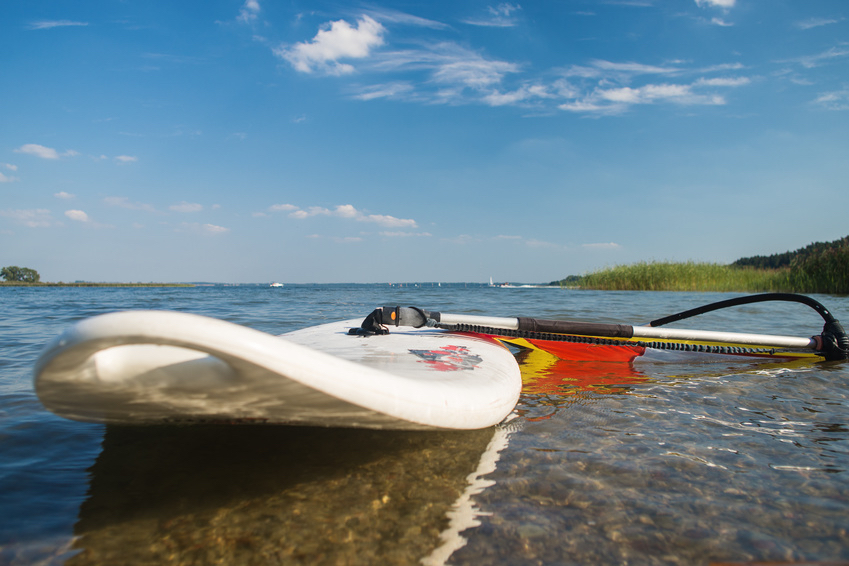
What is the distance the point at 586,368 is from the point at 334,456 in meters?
2.32

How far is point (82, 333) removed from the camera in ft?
2.74

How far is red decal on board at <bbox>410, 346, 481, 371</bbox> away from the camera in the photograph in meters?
1.74

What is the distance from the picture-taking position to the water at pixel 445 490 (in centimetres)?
107

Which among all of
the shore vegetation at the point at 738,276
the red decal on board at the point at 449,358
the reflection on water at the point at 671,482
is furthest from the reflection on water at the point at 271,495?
the shore vegetation at the point at 738,276

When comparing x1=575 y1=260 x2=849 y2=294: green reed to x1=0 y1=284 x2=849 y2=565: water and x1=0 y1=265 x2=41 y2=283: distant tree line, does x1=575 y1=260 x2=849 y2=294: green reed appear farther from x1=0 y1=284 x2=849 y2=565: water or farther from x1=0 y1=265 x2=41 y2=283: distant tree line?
x1=0 y1=265 x2=41 y2=283: distant tree line

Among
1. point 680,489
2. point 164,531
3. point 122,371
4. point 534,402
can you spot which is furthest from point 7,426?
point 680,489

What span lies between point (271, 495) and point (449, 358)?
897 mm

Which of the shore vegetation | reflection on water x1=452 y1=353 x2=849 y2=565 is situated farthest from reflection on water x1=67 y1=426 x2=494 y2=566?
the shore vegetation

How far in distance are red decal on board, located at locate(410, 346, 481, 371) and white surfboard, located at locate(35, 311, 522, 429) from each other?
0.32 m

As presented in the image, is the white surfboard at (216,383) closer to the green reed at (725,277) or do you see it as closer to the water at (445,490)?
the water at (445,490)

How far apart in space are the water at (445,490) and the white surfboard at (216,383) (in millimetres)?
262

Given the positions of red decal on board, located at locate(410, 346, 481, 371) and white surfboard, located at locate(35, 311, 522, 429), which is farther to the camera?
red decal on board, located at locate(410, 346, 481, 371)

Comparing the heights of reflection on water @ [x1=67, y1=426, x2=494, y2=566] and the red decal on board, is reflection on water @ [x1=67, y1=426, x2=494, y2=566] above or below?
below

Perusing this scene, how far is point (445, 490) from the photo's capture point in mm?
1350
